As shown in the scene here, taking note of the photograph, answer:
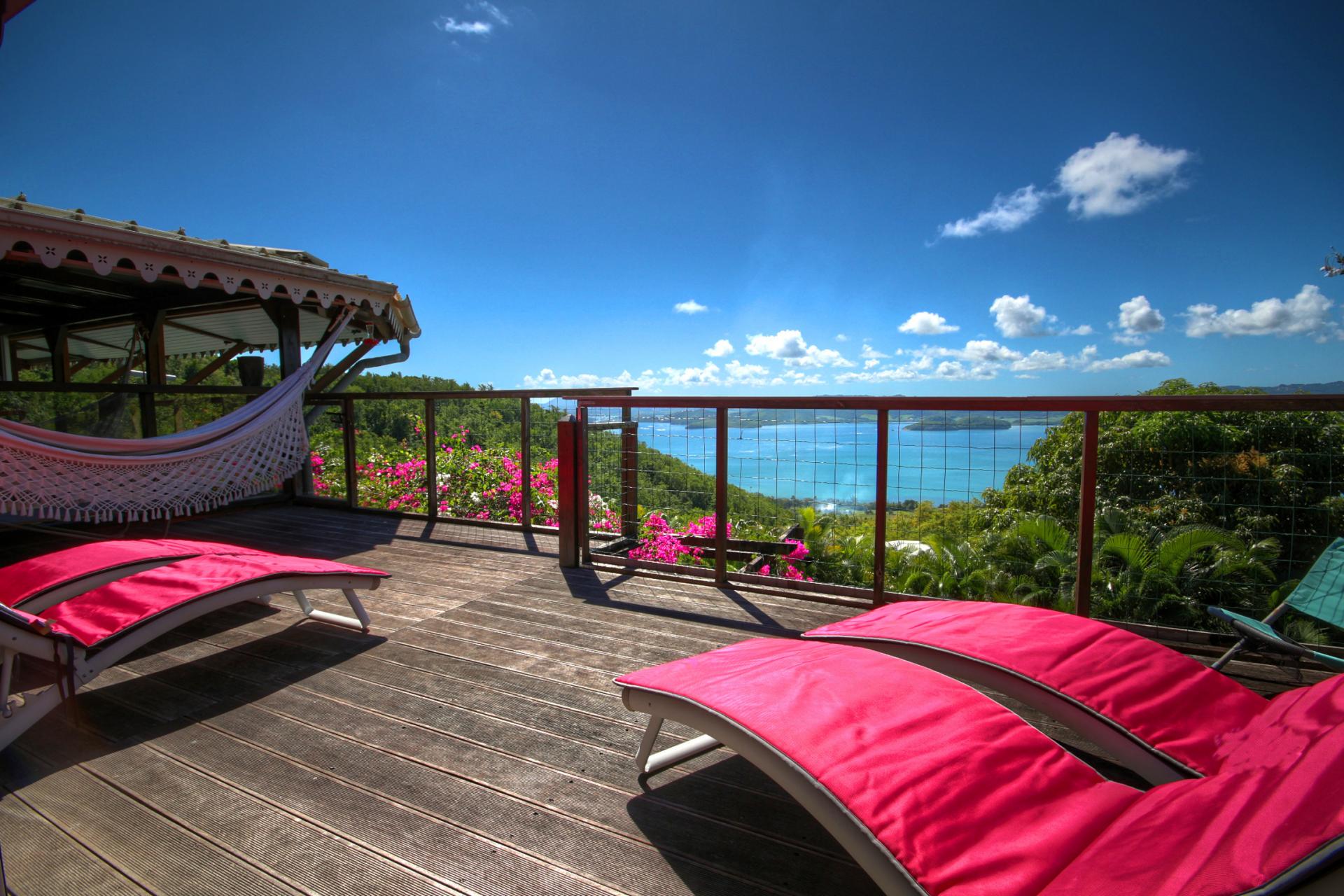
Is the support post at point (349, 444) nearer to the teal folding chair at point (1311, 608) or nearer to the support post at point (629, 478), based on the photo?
the support post at point (629, 478)

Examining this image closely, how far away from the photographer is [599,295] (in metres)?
35.0

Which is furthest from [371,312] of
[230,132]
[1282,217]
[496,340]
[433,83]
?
[1282,217]

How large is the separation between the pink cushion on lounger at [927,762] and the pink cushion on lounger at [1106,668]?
0.32 meters

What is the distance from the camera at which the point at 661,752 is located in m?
1.98

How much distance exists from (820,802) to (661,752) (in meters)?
0.85

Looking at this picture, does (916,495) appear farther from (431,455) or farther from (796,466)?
(431,455)

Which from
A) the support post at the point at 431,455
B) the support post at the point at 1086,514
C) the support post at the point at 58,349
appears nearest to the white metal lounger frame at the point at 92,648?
the support post at the point at 431,455

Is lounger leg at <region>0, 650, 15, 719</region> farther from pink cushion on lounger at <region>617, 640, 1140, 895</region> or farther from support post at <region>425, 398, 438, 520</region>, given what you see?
support post at <region>425, 398, 438, 520</region>

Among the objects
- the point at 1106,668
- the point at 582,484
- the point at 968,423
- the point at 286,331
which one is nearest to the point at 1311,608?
the point at 1106,668

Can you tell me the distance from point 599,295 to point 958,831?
35.4 m

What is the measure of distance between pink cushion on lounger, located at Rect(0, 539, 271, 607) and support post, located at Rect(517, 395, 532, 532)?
7.77ft

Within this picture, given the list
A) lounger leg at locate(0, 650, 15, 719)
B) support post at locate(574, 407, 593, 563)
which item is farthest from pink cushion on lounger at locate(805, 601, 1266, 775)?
lounger leg at locate(0, 650, 15, 719)

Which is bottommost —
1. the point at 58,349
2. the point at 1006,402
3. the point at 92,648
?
the point at 92,648

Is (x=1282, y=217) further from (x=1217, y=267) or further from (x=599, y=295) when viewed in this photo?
(x=599, y=295)
